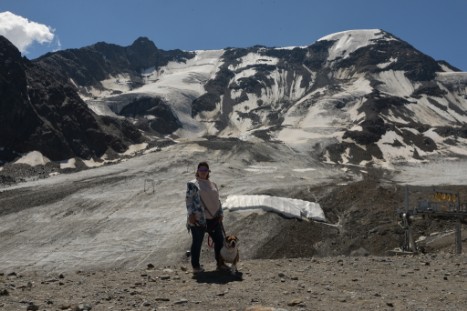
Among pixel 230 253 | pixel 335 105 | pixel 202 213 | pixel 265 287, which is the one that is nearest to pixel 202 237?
pixel 202 213

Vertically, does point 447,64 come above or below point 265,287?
above

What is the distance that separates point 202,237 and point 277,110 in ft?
480

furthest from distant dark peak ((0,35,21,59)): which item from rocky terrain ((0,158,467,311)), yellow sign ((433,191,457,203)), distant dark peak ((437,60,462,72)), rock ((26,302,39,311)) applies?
distant dark peak ((437,60,462,72))

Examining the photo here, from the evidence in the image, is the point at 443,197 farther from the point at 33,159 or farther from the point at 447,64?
the point at 447,64

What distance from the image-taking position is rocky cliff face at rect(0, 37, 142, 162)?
3489 inches

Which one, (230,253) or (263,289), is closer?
(263,289)

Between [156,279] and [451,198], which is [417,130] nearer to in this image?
[451,198]

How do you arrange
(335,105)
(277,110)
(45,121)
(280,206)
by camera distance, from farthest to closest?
(277,110) → (335,105) → (45,121) → (280,206)

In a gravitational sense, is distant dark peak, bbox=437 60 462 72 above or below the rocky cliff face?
above

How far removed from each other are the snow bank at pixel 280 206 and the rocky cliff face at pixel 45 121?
192 ft

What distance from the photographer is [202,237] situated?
958 cm

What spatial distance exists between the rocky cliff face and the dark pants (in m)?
80.5

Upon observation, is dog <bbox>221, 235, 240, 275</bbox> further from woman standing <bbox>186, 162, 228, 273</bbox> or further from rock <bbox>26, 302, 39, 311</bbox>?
rock <bbox>26, 302, 39, 311</bbox>

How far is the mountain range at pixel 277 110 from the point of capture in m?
90.8
